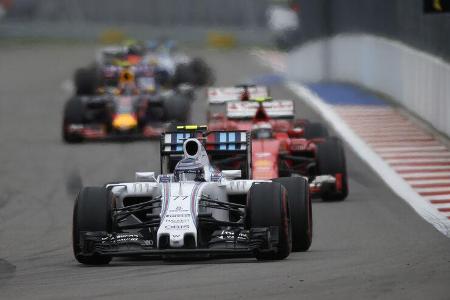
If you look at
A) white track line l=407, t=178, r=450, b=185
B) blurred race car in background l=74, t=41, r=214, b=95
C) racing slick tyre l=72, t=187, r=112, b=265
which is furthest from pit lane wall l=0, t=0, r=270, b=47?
racing slick tyre l=72, t=187, r=112, b=265

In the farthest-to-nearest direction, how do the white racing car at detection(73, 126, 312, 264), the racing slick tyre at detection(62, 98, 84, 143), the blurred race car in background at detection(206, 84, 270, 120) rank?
the racing slick tyre at detection(62, 98, 84, 143) < the blurred race car in background at detection(206, 84, 270, 120) < the white racing car at detection(73, 126, 312, 264)

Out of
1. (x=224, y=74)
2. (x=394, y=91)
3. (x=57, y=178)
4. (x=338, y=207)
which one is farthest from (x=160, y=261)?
(x=224, y=74)

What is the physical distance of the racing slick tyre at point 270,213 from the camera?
46.3ft

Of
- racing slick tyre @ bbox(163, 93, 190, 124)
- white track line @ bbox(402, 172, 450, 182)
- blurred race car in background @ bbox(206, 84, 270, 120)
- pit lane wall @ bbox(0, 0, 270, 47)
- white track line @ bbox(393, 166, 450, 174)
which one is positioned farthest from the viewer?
pit lane wall @ bbox(0, 0, 270, 47)

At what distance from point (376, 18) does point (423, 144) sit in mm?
10658

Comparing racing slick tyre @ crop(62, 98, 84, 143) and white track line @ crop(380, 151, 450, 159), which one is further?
racing slick tyre @ crop(62, 98, 84, 143)

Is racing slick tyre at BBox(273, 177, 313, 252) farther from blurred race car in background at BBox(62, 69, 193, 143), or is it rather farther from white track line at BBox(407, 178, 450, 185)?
blurred race car in background at BBox(62, 69, 193, 143)

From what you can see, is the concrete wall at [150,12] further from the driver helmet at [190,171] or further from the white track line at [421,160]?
the driver helmet at [190,171]

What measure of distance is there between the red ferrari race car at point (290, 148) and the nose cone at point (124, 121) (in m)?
7.63

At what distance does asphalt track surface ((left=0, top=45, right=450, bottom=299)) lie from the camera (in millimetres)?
12141

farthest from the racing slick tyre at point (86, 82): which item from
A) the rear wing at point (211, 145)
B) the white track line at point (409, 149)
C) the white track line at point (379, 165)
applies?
the rear wing at point (211, 145)

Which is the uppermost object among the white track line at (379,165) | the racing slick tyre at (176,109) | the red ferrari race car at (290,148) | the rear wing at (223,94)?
the rear wing at (223,94)

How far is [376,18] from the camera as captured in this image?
3653cm

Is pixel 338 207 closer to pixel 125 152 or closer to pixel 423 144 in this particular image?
pixel 423 144
